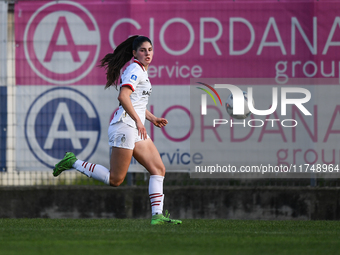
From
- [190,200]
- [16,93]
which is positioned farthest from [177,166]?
[16,93]

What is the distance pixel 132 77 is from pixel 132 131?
575 millimetres

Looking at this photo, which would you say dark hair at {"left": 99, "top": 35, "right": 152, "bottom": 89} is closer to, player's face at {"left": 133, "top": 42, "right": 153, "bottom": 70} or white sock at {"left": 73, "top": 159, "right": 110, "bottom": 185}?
player's face at {"left": 133, "top": 42, "right": 153, "bottom": 70}

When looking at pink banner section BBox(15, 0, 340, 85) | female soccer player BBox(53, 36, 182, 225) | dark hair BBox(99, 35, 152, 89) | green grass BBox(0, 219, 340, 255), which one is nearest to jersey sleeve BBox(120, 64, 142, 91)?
female soccer player BBox(53, 36, 182, 225)

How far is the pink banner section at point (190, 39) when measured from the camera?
9.45 metres

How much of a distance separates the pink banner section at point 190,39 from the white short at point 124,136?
3081 millimetres

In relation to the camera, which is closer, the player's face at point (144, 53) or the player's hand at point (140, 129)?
the player's hand at point (140, 129)

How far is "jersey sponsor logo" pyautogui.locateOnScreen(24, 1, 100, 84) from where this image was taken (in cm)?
961

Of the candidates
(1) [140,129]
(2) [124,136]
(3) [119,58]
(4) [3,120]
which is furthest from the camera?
(4) [3,120]

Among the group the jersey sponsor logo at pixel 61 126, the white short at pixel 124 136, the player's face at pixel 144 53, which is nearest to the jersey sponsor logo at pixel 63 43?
the jersey sponsor logo at pixel 61 126

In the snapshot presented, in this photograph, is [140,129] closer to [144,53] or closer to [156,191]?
[156,191]

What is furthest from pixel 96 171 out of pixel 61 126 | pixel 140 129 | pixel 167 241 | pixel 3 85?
pixel 3 85

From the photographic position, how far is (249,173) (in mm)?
9336

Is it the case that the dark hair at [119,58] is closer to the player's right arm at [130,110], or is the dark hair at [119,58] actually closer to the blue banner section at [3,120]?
the player's right arm at [130,110]

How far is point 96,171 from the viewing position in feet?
22.2
